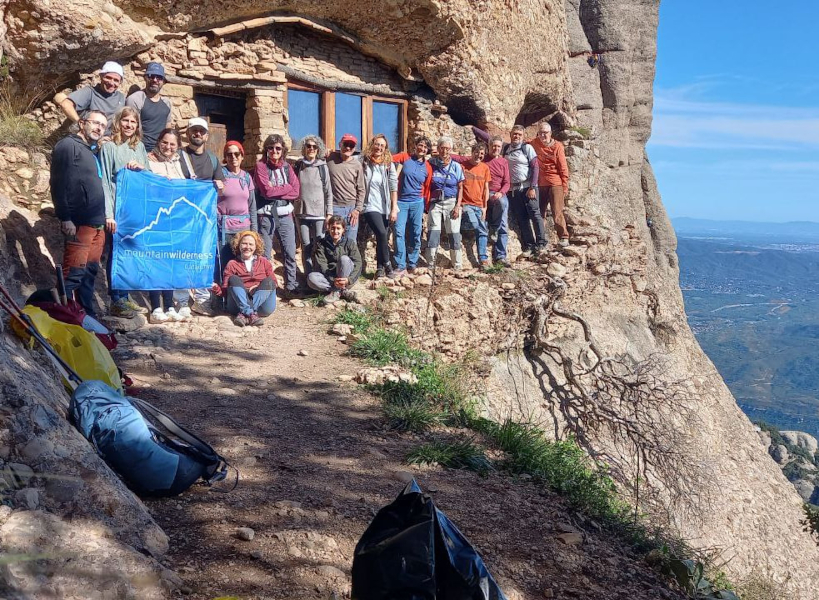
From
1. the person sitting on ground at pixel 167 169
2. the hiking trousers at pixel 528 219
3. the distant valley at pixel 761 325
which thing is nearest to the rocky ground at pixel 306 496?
the person sitting on ground at pixel 167 169

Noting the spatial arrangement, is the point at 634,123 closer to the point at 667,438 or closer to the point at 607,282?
the point at 607,282

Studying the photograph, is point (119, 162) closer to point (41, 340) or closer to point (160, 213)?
point (160, 213)

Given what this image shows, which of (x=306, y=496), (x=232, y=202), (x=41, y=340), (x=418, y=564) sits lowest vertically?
(x=306, y=496)

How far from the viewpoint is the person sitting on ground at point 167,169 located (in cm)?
755

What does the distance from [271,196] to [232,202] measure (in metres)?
0.50

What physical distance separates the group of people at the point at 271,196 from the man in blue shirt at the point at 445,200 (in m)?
0.02

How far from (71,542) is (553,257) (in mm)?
9800

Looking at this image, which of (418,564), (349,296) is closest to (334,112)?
(349,296)

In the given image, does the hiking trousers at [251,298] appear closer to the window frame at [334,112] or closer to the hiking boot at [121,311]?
the hiking boot at [121,311]

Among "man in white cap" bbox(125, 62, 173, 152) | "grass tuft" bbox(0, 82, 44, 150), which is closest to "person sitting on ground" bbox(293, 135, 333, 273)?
"man in white cap" bbox(125, 62, 173, 152)

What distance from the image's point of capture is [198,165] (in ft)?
25.9

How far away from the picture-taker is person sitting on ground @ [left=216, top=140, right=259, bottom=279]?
8.09 metres

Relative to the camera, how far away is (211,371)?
6281 millimetres

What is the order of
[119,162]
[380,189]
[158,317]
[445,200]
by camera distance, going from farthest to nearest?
1. [445,200]
2. [380,189]
3. [158,317]
4. [119,162]
